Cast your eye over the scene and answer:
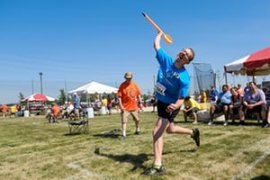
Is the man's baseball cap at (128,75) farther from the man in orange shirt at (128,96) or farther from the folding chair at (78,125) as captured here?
the folding chair at (78,125)

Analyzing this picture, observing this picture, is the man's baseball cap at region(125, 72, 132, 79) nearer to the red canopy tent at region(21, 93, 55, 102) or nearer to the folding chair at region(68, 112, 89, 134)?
the folding chair at region(68, 112, 89, 134)

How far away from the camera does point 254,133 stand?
26.9 feet

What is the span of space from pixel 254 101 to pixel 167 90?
6.15 metres

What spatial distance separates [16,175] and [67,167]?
777mm

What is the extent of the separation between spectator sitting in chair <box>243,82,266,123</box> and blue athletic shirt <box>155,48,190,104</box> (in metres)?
5.90

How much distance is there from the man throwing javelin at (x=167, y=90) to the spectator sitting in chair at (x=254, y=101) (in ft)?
19.4

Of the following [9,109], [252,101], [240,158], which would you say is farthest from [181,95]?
[9,109]

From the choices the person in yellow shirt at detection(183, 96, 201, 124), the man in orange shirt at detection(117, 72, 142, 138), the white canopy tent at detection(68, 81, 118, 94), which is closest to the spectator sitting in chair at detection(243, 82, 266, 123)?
the person in yellow shirt at detection(183, 96, 201, 124)

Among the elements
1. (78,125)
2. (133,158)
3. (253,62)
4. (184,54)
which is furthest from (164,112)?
(253,62)

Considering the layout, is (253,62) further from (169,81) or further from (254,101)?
(169,81)

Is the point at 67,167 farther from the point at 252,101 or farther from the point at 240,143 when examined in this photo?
the point at 252,101

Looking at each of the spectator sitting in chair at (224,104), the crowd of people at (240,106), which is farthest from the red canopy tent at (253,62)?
the spectator sitting in chair at (224,104)

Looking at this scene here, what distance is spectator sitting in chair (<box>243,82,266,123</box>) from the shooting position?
10.1 meters

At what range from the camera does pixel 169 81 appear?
195 inches
